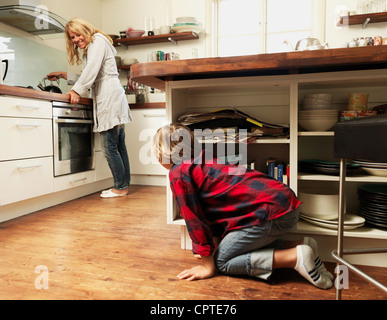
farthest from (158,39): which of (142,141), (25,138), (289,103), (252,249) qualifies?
(252,249)

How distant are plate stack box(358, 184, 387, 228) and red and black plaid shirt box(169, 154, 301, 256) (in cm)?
36

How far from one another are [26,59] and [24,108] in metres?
1.08

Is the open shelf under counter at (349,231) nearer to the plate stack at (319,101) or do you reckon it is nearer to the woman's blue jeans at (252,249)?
the woman's blue jeans at (252,249)

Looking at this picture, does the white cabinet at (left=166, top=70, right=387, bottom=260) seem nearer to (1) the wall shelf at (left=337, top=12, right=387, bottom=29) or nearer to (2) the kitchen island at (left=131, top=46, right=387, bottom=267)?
(2) the kitchen island at (left=131, top=46, right=387, bottom=267)

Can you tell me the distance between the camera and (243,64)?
1.12 meters

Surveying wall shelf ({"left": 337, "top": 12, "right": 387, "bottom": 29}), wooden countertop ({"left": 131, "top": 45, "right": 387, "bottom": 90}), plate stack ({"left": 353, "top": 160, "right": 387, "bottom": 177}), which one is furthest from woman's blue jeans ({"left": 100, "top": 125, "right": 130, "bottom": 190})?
wall shelf ({"left": 337, "top": 12, "right": 387, "bottom": 29})

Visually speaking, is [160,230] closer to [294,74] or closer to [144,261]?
[144,261]

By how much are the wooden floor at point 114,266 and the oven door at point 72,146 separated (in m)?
A: 0.49

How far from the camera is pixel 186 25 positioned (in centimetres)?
343

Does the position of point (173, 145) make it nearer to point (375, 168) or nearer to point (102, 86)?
point (375, 168)

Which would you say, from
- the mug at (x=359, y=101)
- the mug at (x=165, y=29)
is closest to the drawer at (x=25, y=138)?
the mug at (x=165, y=29)

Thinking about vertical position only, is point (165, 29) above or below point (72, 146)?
above

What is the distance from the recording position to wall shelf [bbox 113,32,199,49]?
11.3 feet

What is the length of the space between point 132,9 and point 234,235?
136 inches
